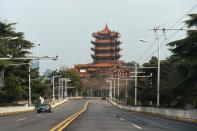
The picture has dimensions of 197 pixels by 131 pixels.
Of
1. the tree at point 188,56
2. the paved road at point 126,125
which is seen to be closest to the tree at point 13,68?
the tree at point 188,56

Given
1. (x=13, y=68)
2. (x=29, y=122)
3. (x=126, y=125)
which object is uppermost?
(x=13, y=68)

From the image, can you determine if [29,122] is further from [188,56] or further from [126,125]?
[188,56]

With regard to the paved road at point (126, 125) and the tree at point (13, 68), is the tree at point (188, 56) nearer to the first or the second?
the paved road at point (126, 125)

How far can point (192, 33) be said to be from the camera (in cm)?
6128

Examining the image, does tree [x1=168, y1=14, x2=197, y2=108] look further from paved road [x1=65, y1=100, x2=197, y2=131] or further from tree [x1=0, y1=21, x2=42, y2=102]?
tree [x1=0, y1=21, x2=42, y2=102]

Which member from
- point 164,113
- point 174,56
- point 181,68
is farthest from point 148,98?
point 164,113

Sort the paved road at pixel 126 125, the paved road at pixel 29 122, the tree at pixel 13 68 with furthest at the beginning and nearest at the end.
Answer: the tree at pixel 13 68 → the paved road at pixel 29 122 → the paved road at pixel 126 125

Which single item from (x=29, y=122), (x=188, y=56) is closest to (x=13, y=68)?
(x=188, y=56)

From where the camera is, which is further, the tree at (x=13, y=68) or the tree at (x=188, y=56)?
the tree at (x=13, y=68)

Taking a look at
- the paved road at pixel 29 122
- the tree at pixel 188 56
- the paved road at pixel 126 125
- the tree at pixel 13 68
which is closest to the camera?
the paved road at pixel 126 125

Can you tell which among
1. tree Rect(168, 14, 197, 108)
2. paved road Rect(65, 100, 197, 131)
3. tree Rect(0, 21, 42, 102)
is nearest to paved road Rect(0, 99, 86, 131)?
paved road Rect(65, 100, 197, 131)

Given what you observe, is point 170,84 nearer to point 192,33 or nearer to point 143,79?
point 143,79

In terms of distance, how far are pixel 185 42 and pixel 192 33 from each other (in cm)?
255

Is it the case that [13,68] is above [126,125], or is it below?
above
